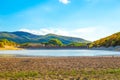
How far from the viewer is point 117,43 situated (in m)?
174

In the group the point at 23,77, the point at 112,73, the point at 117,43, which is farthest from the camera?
the point at 117,43

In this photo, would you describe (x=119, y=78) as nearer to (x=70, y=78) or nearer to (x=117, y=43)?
(x=70, y=78)

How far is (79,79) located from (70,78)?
1128 mm

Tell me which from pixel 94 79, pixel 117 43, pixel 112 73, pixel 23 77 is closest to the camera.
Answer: pixel 94 79

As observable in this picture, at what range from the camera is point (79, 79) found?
24.3 metres

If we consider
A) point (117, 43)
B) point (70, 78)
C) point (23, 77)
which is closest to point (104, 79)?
point (70, 78)

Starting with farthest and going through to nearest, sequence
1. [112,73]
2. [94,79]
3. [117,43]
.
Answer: [117,43] < [112,73] < [94,79]

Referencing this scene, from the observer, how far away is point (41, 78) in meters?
25.5

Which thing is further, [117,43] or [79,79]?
[117,43]

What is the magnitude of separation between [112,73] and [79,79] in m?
5.13

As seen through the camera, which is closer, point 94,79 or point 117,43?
point 94,79

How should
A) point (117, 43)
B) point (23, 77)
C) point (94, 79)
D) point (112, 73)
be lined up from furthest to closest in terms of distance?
point (117, 43) → point (112, 73) → point (23, 77) → point (94, 79)

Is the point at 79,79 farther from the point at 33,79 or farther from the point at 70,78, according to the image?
the point at 33,79

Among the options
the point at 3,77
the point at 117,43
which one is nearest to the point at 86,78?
the point at 3,77
